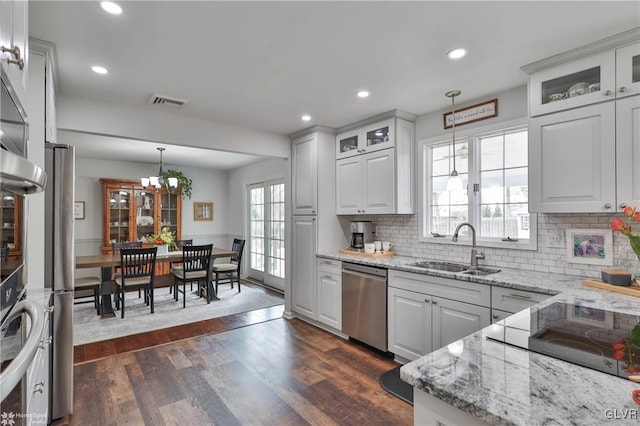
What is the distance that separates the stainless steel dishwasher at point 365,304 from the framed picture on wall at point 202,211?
4847 mm

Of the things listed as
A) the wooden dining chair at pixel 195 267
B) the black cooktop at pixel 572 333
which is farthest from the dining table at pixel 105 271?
the black cooktop at pixel 572 333

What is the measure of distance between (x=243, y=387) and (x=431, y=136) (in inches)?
115

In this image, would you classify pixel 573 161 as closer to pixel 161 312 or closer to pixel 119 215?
pixel 161 312

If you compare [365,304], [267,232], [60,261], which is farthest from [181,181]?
[365,304]

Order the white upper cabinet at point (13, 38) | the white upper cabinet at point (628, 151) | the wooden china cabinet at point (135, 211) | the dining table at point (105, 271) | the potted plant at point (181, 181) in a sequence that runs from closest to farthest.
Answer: the white upper cabinet at point (13, 38) < the white upper cabinet at point (628, 151) < the dining table at point (105, 271) < the wooden china cabinet at point (135, 211) < the potted plant at point (181, 181)

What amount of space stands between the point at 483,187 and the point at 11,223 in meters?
Answer: 3.22

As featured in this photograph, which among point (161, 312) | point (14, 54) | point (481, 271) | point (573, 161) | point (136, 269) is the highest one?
point (14, 54)

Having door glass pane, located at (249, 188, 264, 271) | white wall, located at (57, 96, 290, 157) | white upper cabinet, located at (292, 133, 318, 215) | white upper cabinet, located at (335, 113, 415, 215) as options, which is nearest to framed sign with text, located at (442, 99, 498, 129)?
white upper cabinet, located at (335, 113, 415, 215)

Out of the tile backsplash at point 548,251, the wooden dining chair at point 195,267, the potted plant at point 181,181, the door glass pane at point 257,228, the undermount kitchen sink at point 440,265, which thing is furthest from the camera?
the door glass pane at point 257,228

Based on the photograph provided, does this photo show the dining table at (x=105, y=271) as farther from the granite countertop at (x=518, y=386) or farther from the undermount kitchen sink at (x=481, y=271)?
the granite countertop at (x=518, y=386)

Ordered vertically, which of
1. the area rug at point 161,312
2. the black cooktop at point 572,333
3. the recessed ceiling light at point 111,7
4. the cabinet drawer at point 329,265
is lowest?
the area rug at point 161,312

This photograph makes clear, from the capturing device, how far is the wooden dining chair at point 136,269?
4.32 meters

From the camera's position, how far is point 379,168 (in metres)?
3.54

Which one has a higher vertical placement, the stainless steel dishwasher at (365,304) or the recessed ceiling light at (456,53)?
the recessed ceiling light at (456,53)
